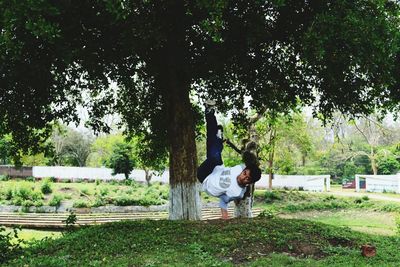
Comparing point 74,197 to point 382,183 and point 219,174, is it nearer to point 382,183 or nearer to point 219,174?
point 219,174

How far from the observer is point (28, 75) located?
34.2ft

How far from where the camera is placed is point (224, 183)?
9148 millimetres

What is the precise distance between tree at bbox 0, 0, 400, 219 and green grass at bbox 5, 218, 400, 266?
82.5 inches

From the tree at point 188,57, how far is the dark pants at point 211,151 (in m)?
1.69

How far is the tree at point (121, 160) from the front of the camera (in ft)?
138

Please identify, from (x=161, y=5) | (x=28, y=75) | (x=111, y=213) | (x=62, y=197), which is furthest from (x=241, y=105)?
(x=62, y=197)

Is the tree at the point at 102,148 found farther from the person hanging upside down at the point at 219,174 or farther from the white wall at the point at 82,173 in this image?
the person hanging upside down at the point at 219,174

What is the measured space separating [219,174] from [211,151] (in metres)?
0.54

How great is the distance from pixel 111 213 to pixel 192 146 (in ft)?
50.8

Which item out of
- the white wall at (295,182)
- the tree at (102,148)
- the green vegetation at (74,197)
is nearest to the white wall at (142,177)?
the white wall at (295,182)

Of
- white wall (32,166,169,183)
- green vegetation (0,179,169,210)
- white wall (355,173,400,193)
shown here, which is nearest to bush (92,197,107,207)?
green vegetation (0,179,169,210)

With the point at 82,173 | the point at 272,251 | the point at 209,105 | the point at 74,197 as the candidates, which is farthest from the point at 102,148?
the point at 272,251

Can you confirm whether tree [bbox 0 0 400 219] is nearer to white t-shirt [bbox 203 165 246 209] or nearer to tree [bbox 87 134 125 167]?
white t-shirt [bbox 203 165 246 209]

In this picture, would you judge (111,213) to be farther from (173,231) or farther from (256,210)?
(173,231)
